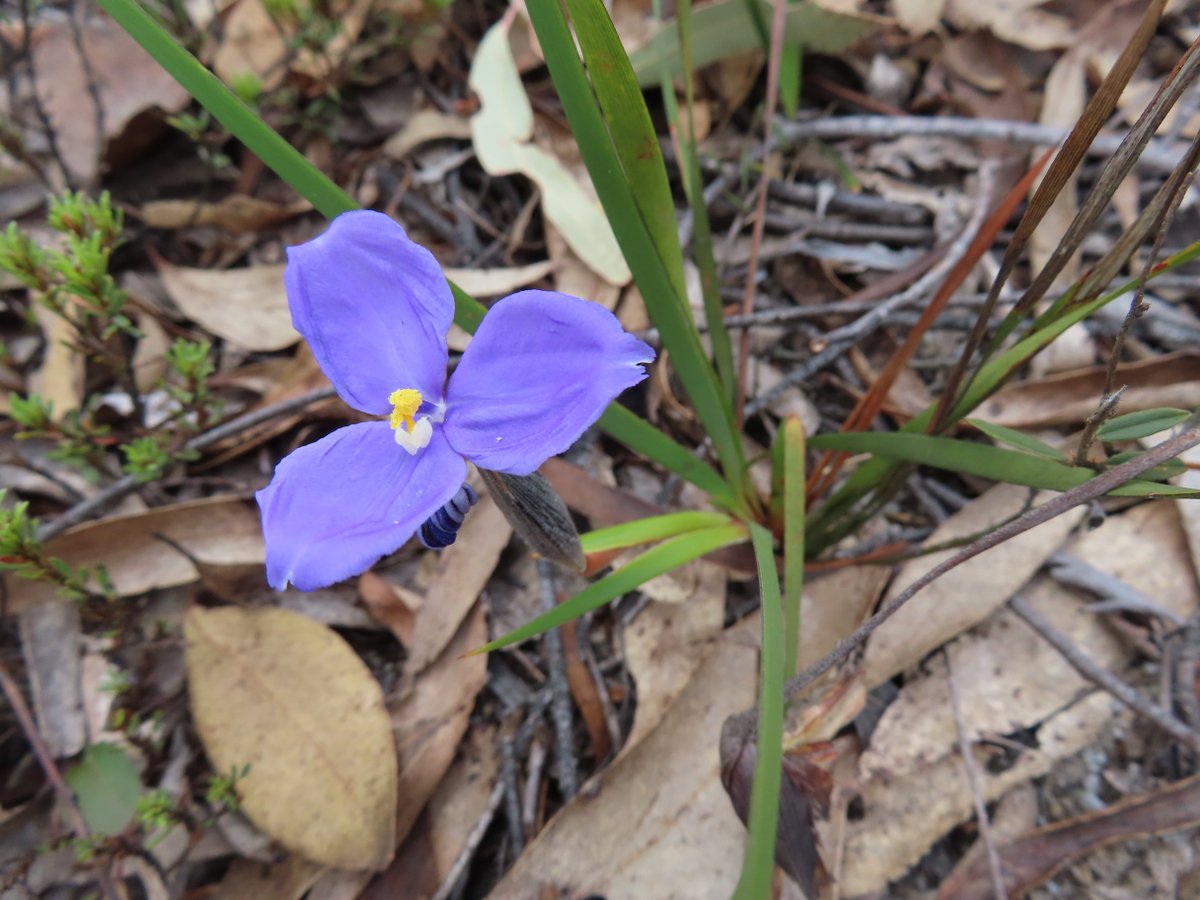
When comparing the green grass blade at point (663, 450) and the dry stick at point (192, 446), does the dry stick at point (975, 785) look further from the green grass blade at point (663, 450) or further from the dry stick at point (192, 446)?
the dry stick at point (192, 446)

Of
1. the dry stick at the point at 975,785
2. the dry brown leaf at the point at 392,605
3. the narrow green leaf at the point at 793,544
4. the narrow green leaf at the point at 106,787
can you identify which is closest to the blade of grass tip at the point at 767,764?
the narrow green leaf at the point at 793,544

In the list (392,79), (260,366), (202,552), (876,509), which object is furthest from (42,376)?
(876,509)

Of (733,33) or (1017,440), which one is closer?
(1017,440)

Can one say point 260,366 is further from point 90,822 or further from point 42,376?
point 90,822

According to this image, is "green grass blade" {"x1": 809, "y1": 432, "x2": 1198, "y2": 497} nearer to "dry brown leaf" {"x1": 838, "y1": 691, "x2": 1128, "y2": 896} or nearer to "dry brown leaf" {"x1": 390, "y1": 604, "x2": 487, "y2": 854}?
"dry brown leaf" {"x1": 838, "y1": 691, "x2": 1128, "y2": 896}

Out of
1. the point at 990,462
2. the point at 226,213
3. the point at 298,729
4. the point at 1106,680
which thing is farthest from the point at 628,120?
the point at 226,213

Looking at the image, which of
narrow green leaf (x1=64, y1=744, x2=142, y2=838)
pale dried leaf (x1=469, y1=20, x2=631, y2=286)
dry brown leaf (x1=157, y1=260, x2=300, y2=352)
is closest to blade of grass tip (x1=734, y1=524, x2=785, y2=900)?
pale dried leaf (x1=469, y1=20, x2=631, y2=286)

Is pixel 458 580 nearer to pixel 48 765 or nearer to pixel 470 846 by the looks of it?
pixel 470 846
